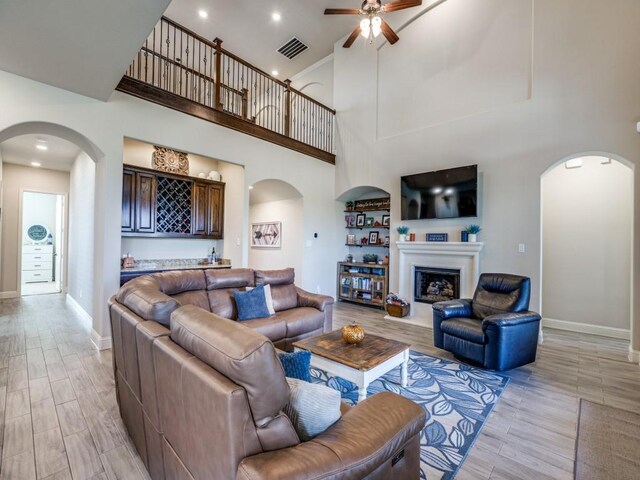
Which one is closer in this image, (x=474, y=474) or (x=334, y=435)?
(x=334, y=435)

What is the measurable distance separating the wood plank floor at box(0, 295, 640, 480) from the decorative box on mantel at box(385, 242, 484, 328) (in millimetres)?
966

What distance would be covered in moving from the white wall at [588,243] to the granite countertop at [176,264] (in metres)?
5.44

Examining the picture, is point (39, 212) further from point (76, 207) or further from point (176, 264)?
point (176, 264)

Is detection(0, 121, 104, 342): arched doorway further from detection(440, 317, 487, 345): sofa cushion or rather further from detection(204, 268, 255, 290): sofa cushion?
detection(440, 317, 487, 345): sofa cushion

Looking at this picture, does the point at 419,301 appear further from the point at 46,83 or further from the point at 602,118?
the point at 46,83

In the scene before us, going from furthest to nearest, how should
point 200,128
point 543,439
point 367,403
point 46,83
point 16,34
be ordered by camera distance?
point 200,128
point 46,83
point 16,34
point 543,439
point 367,403

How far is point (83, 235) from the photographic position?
502 centimetres

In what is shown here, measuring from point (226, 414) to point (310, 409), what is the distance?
1.15 feet

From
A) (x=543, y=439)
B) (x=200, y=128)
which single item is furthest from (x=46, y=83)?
(x=543, y=439)

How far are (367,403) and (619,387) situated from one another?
3128 millimetres

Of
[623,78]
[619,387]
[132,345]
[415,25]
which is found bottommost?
[619,387]

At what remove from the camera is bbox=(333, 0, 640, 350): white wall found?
147 inches

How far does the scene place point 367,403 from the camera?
135cm

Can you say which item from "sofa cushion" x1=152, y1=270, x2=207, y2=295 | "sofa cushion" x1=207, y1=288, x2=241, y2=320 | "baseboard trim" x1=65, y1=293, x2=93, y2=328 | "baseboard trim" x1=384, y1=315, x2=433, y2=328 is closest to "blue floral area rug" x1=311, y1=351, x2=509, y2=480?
"sofa cushion" x1=207, y1=288, x2=241, y2=320
